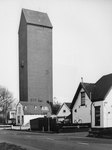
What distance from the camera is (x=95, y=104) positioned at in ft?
113

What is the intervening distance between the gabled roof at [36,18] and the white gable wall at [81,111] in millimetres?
73265

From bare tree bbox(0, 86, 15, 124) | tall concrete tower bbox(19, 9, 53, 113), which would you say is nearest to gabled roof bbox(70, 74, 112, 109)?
bare tree bbox(0, 86, 15, 124)

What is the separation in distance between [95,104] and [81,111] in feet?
16.1

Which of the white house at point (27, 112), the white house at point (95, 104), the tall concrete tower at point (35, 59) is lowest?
the white house at point (27, 112)

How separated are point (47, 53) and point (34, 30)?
10911 millimetres

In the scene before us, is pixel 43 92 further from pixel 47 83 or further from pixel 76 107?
pixel 76 107

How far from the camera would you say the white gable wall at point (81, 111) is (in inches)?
1471

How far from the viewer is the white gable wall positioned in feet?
123

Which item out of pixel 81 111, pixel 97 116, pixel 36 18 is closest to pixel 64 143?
pixel 97 116

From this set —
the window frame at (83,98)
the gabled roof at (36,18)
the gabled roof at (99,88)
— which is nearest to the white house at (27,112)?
the window frame at (83,98)

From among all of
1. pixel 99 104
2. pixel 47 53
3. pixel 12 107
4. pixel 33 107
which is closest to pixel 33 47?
pixel 47 53

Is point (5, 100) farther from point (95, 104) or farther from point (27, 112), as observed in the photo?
point (95, 104)

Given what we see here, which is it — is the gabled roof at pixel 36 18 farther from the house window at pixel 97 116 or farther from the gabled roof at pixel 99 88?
the house window at pixel 97 116

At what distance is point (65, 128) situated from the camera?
114ft
